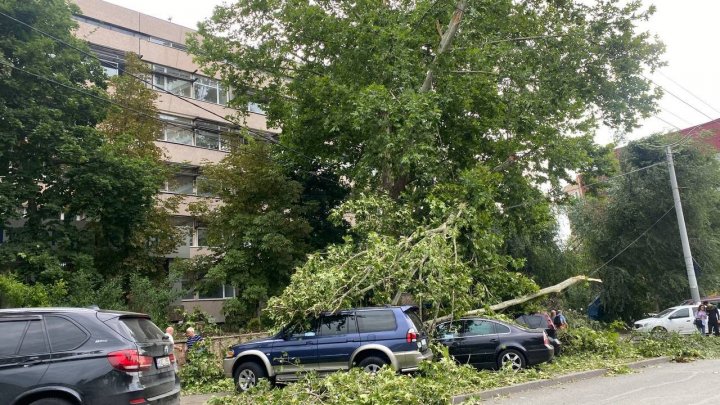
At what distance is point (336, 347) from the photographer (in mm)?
10477

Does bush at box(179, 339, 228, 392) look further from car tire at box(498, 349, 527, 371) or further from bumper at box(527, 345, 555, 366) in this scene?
bumper at box(527, 345, 555, 366)

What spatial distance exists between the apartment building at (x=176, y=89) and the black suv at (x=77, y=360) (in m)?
22.5

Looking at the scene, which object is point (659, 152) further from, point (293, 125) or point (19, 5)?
point (19, 5)

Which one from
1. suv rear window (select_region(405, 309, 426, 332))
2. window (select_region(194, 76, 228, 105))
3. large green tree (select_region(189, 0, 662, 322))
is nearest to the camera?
suv rear window (select_region(405, 309, 426, 332))

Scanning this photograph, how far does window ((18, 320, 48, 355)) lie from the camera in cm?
609

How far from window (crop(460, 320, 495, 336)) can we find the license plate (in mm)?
7473

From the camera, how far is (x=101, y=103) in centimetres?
1923

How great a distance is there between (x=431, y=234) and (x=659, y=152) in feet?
64.0

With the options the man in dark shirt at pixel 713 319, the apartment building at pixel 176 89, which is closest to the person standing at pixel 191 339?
the apartment building at pixel 176 89

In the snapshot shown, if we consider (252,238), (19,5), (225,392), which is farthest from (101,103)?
(225,392)

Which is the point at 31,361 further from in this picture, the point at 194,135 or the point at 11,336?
the point at 194,135

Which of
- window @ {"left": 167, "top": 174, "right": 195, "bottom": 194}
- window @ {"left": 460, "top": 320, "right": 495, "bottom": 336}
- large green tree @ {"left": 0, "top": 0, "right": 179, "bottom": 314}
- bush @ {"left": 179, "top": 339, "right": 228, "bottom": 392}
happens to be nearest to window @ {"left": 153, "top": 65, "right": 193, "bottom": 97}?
window @ {"left": 167, "top": 174, "right": 195, "bottom": 194}

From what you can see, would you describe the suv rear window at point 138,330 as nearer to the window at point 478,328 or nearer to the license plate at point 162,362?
the license plate at point 162,362

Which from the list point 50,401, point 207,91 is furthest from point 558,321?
point 207,91
